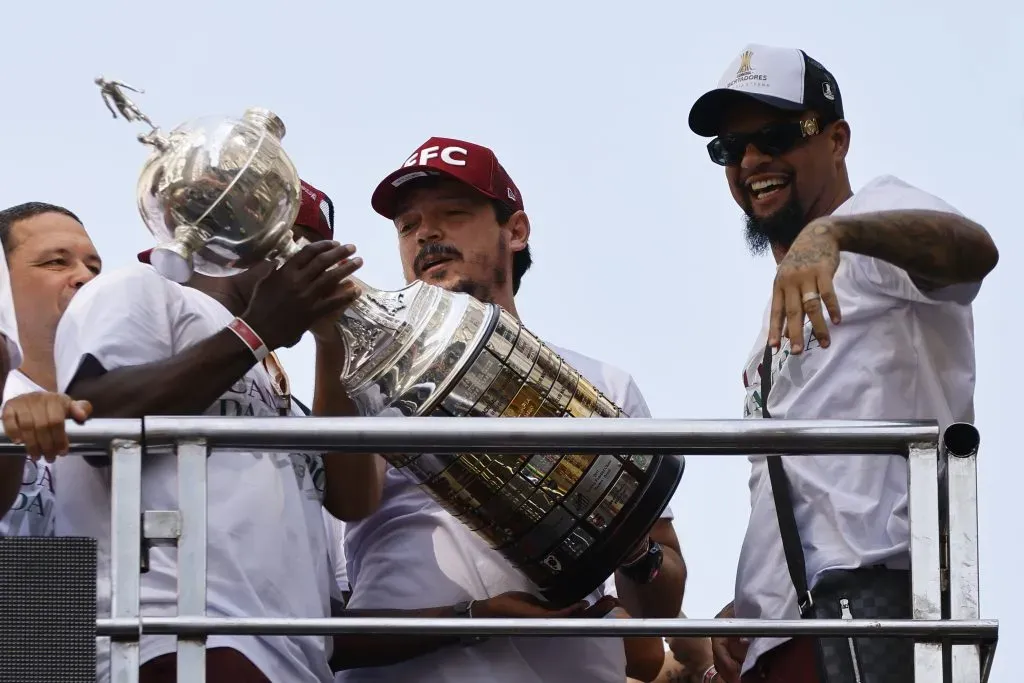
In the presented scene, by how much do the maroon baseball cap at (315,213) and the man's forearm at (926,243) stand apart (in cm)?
136

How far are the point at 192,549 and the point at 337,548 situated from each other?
1.50 meters

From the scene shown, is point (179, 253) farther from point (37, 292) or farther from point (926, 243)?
point (926, 243)

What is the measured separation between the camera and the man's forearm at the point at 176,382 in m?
3.12

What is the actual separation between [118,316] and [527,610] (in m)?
1.00

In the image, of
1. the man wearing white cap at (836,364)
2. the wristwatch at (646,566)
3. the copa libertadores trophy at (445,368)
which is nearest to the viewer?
the copa libertadores trophy at (445,368)

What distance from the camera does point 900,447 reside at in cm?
273

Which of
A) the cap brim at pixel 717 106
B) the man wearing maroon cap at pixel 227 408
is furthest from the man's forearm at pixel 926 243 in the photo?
the man wearing maroon cap at pixel 227 408

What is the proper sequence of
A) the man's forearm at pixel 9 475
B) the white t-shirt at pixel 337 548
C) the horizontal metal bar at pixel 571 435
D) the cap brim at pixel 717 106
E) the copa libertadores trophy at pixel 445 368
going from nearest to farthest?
the horizontal metal bar at pixel 571 435 → the man's forearm at pixel 9 475 → the copa libertadores trophy at pixel 445 368 → the cap brim at pixel 717 106 → the white t-shirt at pixel 337 548

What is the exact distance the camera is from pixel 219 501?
3246 millimetres

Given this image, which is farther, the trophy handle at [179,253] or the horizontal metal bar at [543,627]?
the trophy handle at [179,253]

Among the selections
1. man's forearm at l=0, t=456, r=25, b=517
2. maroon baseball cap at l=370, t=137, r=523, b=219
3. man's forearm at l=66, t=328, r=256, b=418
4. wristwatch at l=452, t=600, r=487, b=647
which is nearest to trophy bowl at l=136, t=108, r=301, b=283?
man's forearm at l=66, t=328, r=256, b=418

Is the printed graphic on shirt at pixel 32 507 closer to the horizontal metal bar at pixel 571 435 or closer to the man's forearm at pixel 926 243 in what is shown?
the horizontal metal bar at pixel 571 435

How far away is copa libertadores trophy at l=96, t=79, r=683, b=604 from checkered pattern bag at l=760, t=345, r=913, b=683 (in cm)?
31

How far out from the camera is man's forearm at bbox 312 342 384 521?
345 centimetres
